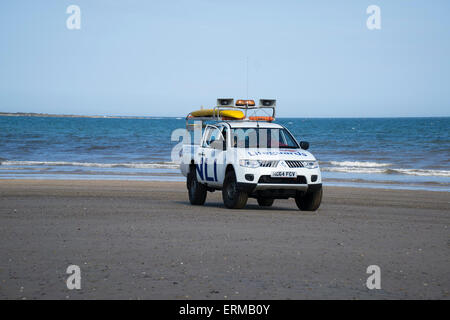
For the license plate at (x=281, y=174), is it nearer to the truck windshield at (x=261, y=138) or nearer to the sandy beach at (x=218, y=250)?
the sandy beach at (x=218, y=250)

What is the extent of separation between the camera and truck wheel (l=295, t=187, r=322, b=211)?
44.5ft

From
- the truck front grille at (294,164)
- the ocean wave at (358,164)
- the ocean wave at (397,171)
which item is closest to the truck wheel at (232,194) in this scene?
the truck front grille at (294,164)

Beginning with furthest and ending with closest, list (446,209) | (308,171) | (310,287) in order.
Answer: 1. (446,209)
2. (308,171)
3. (310,287)

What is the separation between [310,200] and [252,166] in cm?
151

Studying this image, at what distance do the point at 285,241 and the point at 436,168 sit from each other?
24.0m

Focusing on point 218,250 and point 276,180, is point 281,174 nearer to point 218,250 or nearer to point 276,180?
point 276,180

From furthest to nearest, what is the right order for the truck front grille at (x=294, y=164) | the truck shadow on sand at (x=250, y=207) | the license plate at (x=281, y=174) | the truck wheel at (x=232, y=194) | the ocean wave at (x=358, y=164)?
the ocean wave at (x=358, y=164) < the truck shadow on sand at (x=250, y=207) < the truck wheel at (x=232, y=194) < the truck front grille at (x=294, y=164) < the license plate at (x=281, y=174)

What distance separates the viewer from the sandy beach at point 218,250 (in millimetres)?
6594

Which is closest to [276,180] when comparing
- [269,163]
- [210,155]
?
[269,163]

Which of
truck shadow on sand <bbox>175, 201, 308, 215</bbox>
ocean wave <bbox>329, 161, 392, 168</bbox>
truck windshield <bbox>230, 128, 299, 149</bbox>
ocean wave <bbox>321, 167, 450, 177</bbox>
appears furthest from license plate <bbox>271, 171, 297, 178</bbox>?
ocean wave <bbox>329, 161, 392, 168</bbox>

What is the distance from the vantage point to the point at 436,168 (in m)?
31.6

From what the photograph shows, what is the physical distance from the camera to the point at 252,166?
13.2m

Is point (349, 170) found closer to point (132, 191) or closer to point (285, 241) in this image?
point (132, 191)
